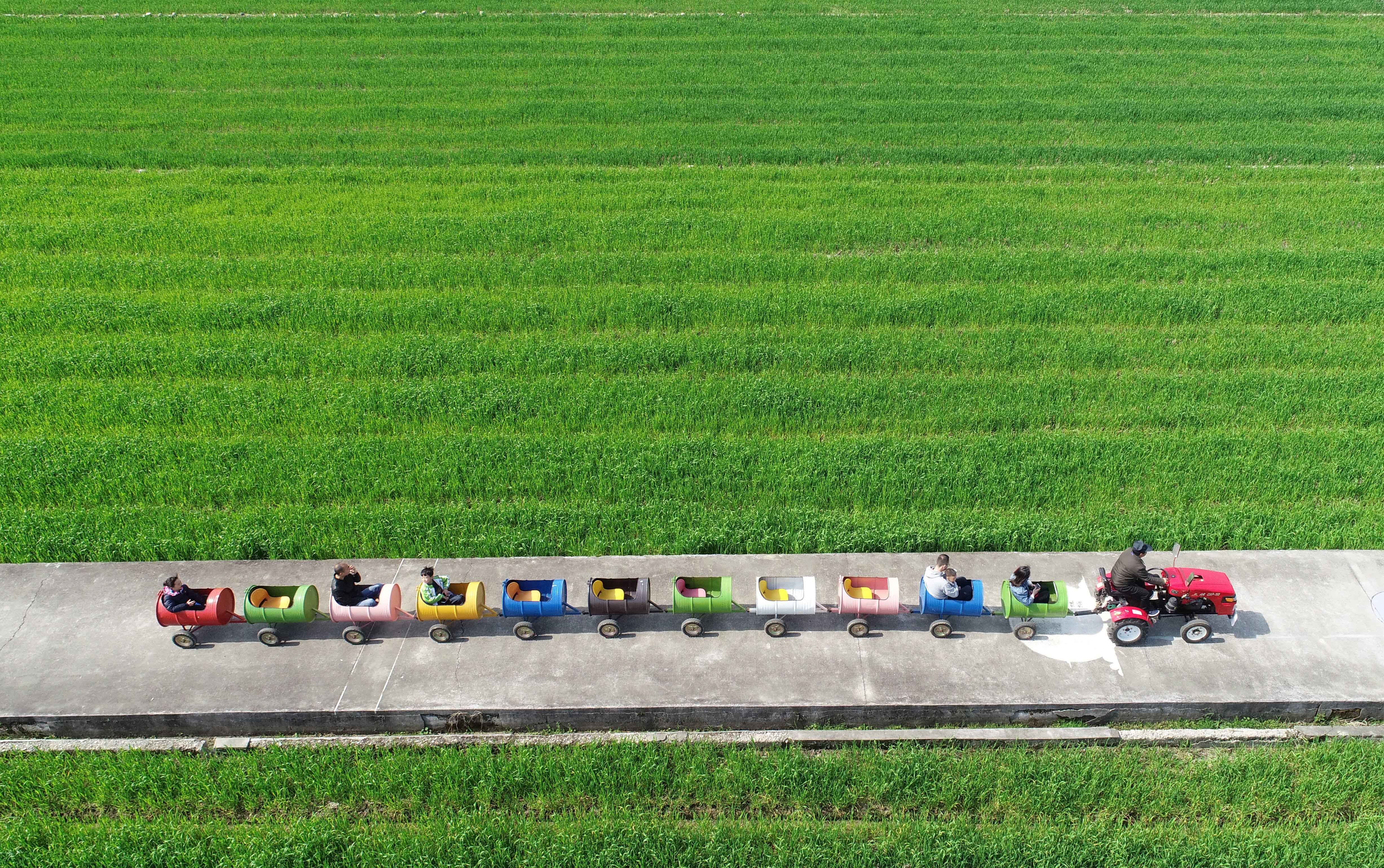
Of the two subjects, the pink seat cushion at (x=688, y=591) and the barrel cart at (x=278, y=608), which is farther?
the pink seat cushion at (x=688, y=591)

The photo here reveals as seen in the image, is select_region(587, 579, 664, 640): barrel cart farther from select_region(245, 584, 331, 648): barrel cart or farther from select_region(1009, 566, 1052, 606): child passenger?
select_region(1009, 566, 1052, 606): child passenger

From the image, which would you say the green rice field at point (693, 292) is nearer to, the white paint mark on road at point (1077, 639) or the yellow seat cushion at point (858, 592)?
the yellow seat cushion at point (858, 592)

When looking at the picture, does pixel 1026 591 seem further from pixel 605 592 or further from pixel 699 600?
pixel 605 592

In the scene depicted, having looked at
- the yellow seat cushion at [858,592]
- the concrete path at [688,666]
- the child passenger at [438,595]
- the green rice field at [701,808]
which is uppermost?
the child passenger at [438,595]

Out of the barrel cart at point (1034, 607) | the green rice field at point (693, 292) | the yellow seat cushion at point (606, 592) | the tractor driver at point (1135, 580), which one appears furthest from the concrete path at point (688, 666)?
the green rice field at point (693, 292)

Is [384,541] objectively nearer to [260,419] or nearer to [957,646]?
[260,419]

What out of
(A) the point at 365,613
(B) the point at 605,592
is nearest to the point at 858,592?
(B) the point at 605,592

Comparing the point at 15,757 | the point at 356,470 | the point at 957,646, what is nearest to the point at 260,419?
the point at 356,470
